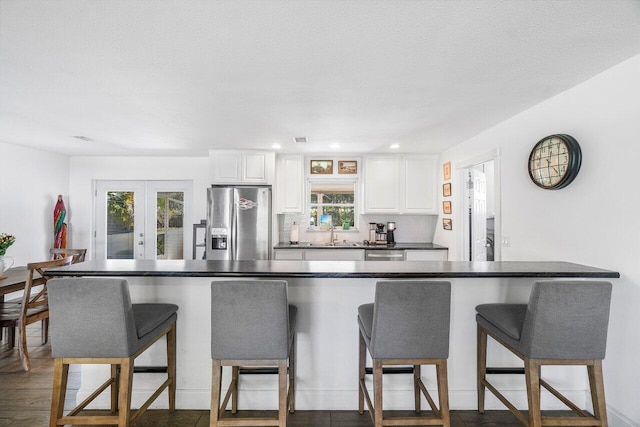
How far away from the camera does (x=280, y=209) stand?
4719 millimetres

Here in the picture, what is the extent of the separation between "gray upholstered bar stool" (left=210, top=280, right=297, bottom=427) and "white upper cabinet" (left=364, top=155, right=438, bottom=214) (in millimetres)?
3299

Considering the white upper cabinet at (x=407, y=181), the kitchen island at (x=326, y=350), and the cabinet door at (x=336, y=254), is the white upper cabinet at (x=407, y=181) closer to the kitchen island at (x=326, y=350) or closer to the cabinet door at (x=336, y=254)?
the cabinet door at (x=336, y=254)

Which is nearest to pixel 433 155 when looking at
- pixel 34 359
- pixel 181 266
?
pixel 181 266

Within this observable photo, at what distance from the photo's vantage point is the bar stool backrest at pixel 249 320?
1.59 metres

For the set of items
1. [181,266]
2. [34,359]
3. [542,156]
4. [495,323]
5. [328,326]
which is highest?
[542,156]

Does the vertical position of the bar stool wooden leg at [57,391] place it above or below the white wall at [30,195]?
below

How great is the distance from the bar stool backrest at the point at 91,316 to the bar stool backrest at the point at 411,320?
4.27 feet

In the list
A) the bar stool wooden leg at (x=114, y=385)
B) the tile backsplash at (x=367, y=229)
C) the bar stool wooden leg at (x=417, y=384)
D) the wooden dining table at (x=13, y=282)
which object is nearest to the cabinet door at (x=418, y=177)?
the tile backsplash at (x=367, y=229)

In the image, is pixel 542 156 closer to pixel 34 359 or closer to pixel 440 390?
pixel 440 390

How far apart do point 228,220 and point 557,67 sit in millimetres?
3750

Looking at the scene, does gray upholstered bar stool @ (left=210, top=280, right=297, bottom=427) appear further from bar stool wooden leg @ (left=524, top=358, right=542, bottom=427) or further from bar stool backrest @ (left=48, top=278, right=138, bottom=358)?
bar stool wooden leg @ (left=524, top=358, right=542, bottom=427)

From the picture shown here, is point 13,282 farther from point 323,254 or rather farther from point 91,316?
point 323,254

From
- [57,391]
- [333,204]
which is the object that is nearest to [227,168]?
[333,204]

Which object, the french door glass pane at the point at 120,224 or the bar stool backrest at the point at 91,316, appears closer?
the bar stool backrest at the point at 91,316
